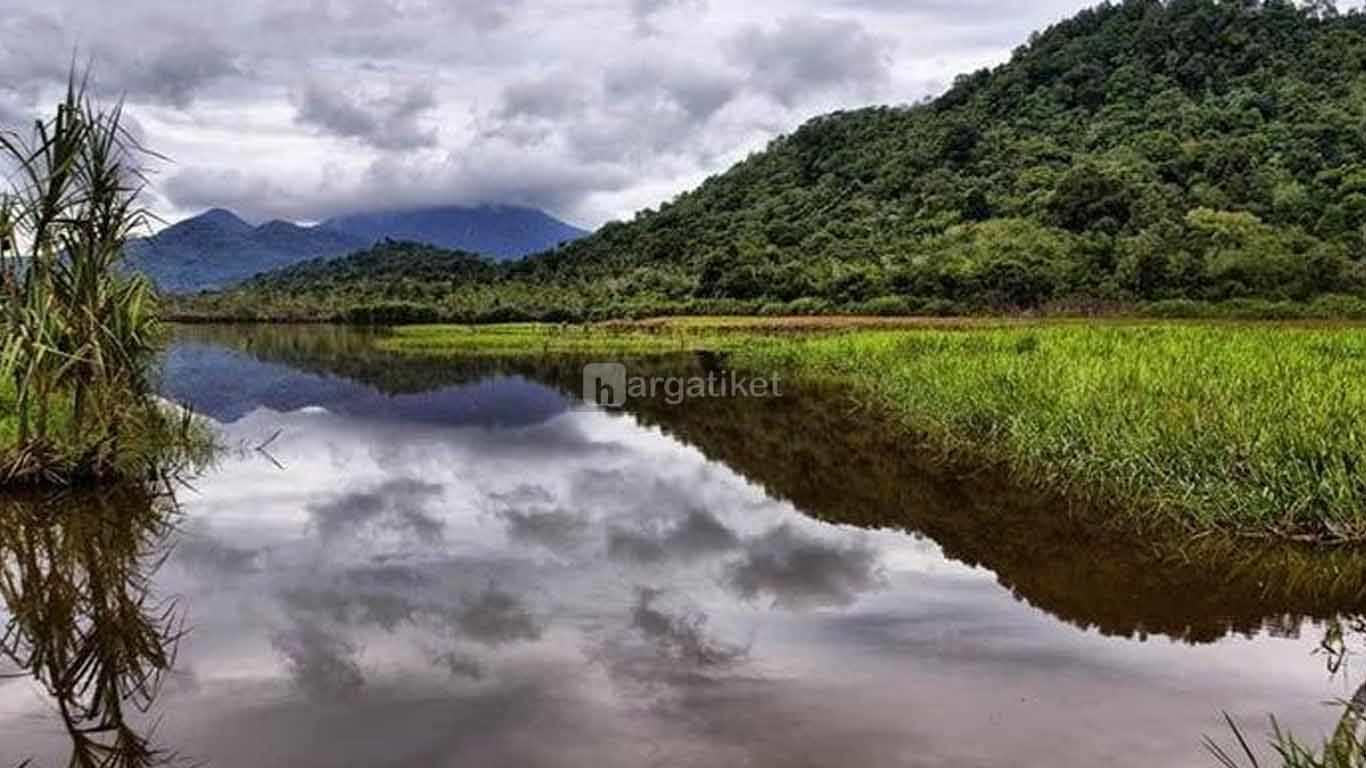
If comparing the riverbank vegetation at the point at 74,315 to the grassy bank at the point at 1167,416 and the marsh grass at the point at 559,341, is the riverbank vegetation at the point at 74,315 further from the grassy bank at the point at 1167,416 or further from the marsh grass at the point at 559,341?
the marsh grass at the point at 559,341

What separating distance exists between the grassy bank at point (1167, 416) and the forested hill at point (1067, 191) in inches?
900

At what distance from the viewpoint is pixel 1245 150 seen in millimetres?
52844

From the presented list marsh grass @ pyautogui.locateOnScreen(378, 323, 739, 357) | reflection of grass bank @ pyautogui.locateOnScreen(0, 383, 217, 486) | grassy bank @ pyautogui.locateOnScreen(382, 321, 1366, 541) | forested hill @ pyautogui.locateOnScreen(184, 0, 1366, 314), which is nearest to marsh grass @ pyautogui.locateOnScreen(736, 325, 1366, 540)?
grassy bank @ pyautogui.locateOnScreen(382, 321, 1366, 541)

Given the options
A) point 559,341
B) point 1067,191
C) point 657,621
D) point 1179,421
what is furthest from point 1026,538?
point 1067,191

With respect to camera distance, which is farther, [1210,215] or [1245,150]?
[1245,150]

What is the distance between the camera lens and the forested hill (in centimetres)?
4191

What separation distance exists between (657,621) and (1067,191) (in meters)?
49.6

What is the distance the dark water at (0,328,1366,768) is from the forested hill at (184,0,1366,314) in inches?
1285

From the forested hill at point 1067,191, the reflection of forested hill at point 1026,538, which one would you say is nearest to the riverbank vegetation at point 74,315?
the reflection of forested hill at point 1026,538

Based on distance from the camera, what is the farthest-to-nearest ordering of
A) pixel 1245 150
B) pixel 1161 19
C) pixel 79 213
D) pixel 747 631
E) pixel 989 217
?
pixel 1161 19
pixel 989 217
pixel 1245 150
pixel 79 213
pixel 747 631

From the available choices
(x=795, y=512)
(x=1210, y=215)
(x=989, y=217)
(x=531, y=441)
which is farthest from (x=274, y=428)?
(x=989, y=217)

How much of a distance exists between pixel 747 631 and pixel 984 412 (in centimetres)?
687

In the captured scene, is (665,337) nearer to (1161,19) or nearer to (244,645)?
(244,645)

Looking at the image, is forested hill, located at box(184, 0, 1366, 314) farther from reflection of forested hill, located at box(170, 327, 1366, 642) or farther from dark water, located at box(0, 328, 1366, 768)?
dark water, located at box(0, 328, 1366, 768)
